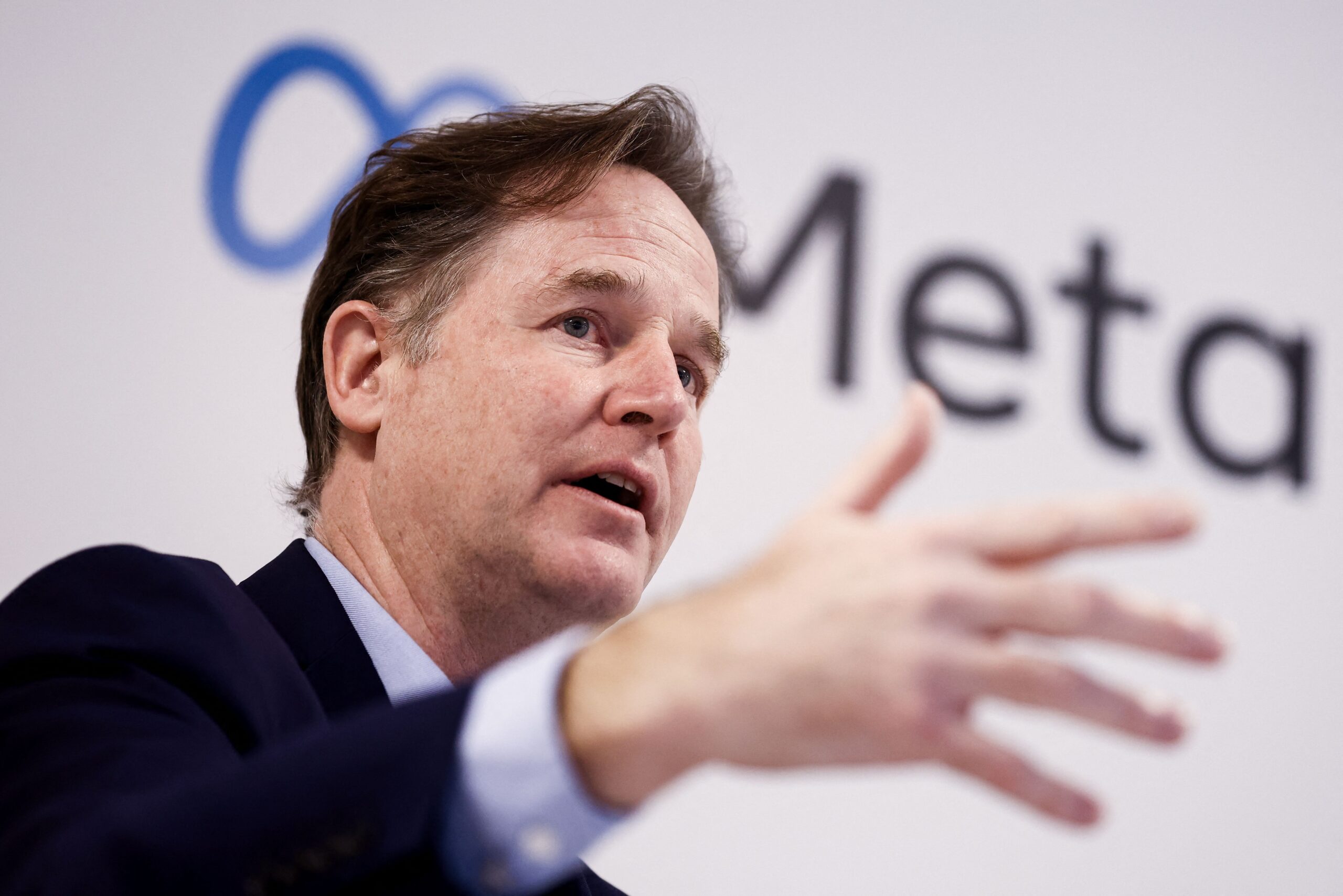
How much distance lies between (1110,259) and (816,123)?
78 centimetres

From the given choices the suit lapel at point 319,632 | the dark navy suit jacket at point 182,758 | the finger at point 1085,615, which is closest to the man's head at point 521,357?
the suit lapel at point 319,632

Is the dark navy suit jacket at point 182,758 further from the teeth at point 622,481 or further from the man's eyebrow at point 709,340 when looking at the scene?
the man's eyebrow at point 709,340

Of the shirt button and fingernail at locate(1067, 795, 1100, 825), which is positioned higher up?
fingernail at locate(1067, 795, 1100, 825)

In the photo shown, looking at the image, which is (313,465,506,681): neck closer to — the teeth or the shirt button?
the teeth

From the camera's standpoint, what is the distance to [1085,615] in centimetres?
53

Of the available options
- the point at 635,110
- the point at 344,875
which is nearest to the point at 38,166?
the point at 635,110

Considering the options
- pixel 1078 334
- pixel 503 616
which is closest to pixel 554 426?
pixel 503 616

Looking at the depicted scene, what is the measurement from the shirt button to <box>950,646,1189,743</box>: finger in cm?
22

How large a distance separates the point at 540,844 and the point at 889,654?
206 mm

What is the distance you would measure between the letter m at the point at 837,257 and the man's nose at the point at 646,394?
999mm

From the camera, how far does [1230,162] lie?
297 cm

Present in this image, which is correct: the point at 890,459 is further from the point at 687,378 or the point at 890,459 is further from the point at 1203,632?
the point at 687,378

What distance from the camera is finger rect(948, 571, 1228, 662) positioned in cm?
53

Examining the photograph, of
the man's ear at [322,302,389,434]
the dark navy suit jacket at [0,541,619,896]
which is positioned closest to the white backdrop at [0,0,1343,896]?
the man's ear at [322,302,389,434]
